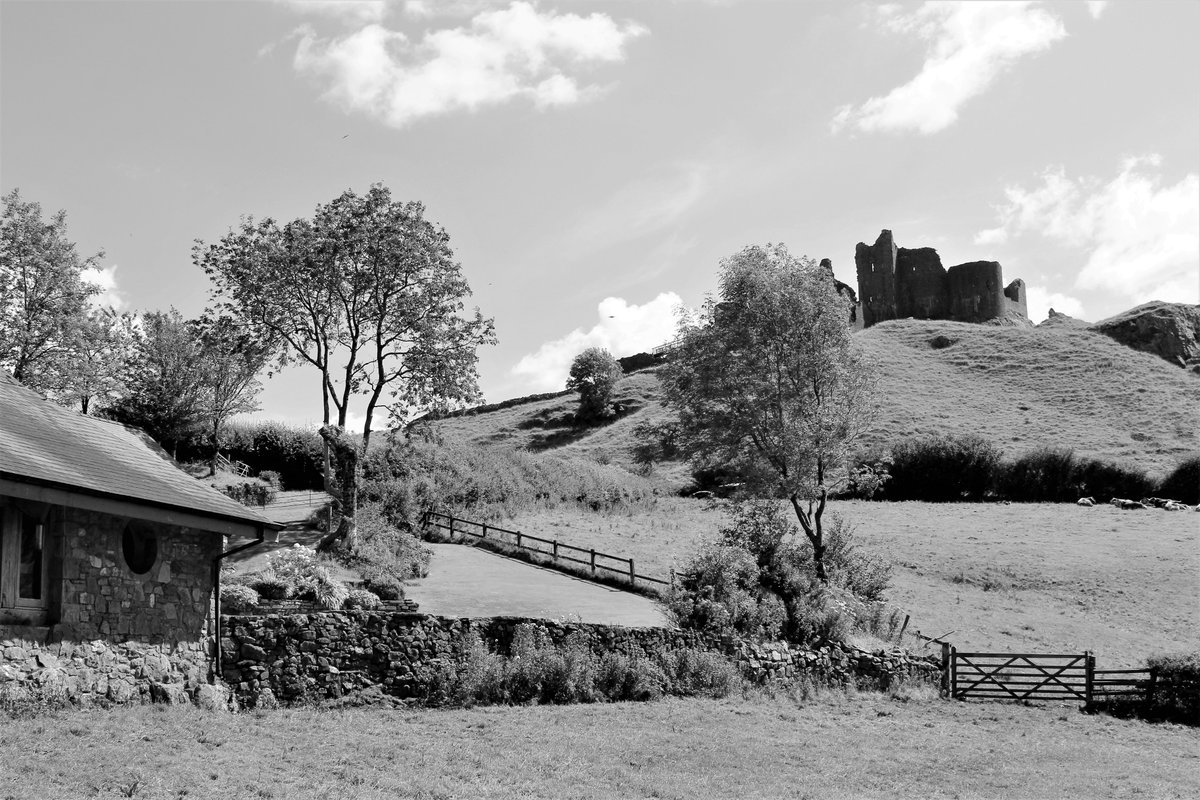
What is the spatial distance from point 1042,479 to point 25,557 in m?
58.7

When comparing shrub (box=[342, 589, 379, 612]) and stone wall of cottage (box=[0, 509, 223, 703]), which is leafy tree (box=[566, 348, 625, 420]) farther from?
stone wall of cottage (box=[0, 509, 223, 703])

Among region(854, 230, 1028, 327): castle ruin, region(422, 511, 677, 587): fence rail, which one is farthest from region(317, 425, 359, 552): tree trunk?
region(854, 230, 1028, 327): castle ruin

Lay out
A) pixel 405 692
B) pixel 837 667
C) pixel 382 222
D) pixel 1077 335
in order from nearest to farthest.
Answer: pixel 405 692
pixel 837 667
pixel 382 222
pixel 1077 335

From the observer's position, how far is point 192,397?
4797 cm

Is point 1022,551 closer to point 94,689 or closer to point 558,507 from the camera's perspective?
point 558,507

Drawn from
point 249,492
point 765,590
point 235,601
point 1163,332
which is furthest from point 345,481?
point 1163,332

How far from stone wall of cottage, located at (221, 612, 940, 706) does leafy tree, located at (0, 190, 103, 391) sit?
926 inches

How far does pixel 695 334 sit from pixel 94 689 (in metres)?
25.7

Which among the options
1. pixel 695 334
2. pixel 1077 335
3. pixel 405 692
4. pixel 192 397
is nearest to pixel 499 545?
pixel 695 334

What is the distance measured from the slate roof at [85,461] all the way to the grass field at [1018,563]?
13360 millimetres

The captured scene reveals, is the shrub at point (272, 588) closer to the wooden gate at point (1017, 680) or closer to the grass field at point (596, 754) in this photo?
the grass field at point (596, 754)

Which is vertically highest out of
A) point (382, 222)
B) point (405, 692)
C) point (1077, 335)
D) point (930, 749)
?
point (1077, 335)

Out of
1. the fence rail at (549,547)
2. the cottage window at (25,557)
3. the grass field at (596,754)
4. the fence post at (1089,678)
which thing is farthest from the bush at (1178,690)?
the cottage window at (25,557)

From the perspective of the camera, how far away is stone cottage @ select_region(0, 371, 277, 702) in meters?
13.2
